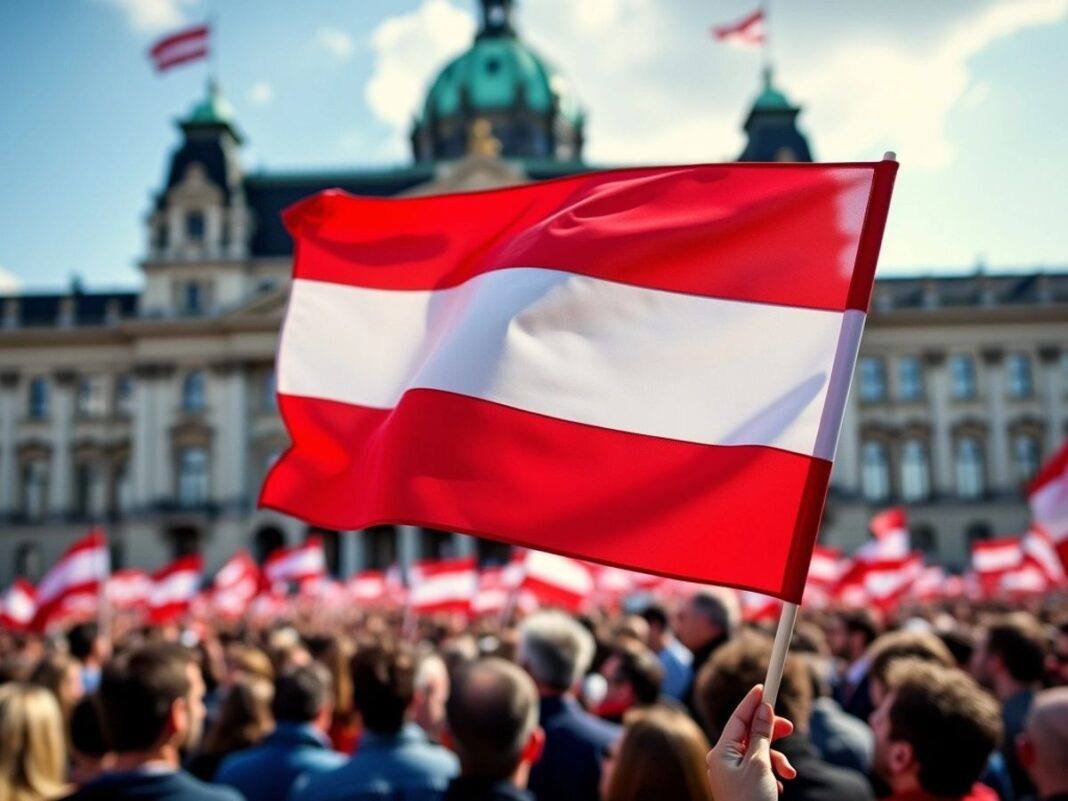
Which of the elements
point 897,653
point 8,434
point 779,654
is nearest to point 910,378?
point 8,434

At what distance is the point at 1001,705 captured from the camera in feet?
18.1

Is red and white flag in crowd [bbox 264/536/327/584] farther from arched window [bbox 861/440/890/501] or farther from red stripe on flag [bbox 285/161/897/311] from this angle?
arched window [bbox 861/440/890/501]

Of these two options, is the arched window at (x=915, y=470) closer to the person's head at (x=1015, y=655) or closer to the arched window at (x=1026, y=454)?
the arched window at (x=1026, y=454)

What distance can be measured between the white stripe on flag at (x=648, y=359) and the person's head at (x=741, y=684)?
56.3 inches

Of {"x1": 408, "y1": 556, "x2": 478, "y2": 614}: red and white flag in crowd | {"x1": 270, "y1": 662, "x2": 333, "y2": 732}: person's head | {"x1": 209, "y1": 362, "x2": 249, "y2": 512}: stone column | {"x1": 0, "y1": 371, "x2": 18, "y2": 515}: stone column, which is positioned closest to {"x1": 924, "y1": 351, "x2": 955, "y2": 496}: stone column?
{"x1": 209, "y1": 362, "x2": 249, "y2": 512}: stone column

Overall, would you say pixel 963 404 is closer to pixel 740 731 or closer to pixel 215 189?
pixel 215 189

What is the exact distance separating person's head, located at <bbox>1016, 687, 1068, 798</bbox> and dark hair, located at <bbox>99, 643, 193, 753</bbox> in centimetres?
283

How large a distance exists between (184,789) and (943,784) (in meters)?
2.31

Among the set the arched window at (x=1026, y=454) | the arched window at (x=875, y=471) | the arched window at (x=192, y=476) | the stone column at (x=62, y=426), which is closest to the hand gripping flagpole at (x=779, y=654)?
the arched window at (x=192, y=476)

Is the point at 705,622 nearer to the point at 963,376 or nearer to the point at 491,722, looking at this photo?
the point at 491,722

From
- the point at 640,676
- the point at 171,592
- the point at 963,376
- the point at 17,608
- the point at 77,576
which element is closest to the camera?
the point at 640,676

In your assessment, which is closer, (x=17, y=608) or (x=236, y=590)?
(x=17, y=608)

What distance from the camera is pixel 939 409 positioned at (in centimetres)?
5178

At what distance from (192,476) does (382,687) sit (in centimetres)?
4818
